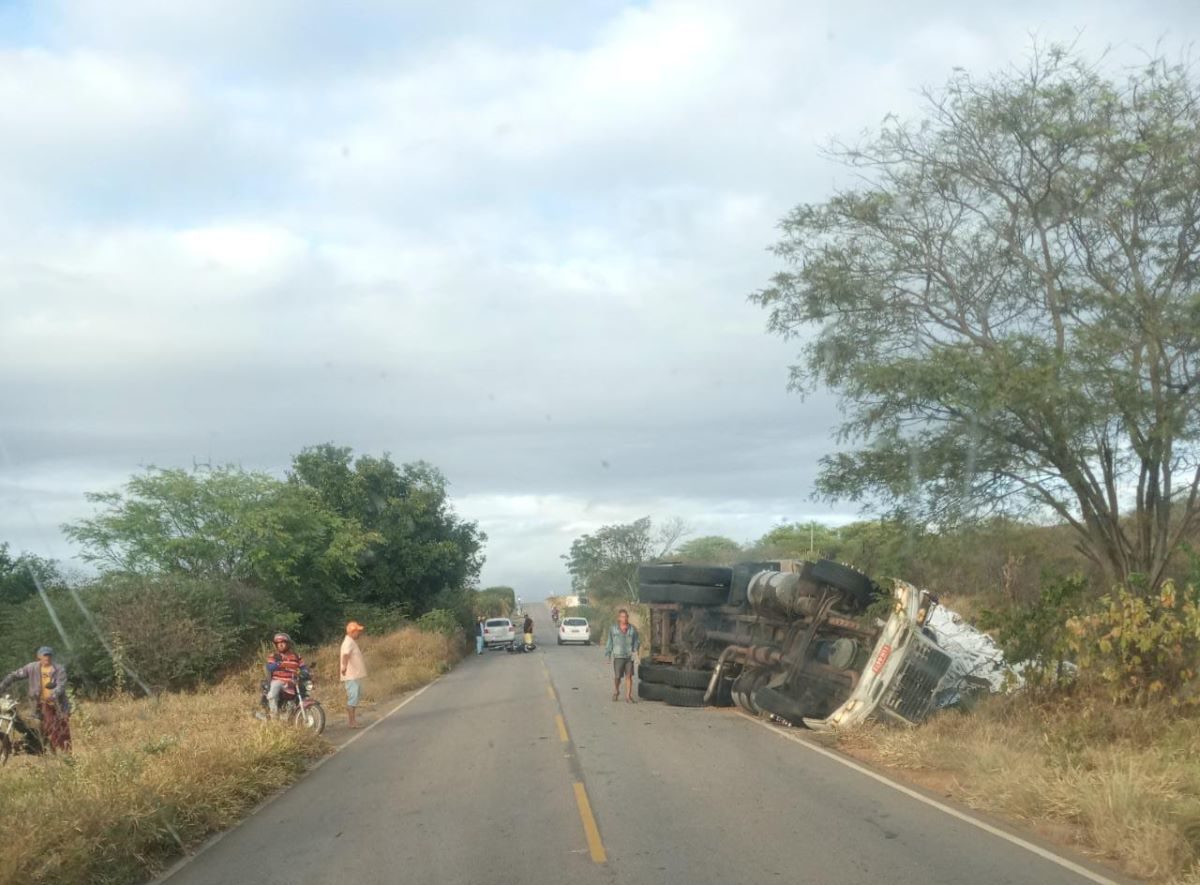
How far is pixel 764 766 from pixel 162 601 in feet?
55.9

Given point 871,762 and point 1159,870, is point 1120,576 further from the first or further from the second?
point 1159,870

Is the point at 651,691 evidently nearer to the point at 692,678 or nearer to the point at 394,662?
the point at 692,678

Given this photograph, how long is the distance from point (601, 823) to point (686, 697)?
11633 millimetres

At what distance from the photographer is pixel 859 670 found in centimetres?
1716

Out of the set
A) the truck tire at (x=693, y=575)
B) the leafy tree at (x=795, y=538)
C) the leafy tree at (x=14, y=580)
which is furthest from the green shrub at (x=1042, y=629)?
the leafy tree at (x=795, y=538)

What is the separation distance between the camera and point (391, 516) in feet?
169

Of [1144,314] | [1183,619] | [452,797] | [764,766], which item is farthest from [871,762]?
[1144,314]

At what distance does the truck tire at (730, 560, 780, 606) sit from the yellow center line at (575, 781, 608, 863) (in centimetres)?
980

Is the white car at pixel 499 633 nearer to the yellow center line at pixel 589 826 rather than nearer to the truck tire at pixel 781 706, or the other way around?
the truck tire at pixel 781 706

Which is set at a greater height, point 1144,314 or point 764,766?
point 1144,314

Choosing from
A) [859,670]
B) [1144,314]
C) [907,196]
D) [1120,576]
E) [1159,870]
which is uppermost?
[907,196]

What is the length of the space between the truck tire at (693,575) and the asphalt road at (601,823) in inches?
230

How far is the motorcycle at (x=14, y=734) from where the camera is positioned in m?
13.5

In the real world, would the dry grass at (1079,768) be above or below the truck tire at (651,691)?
below
